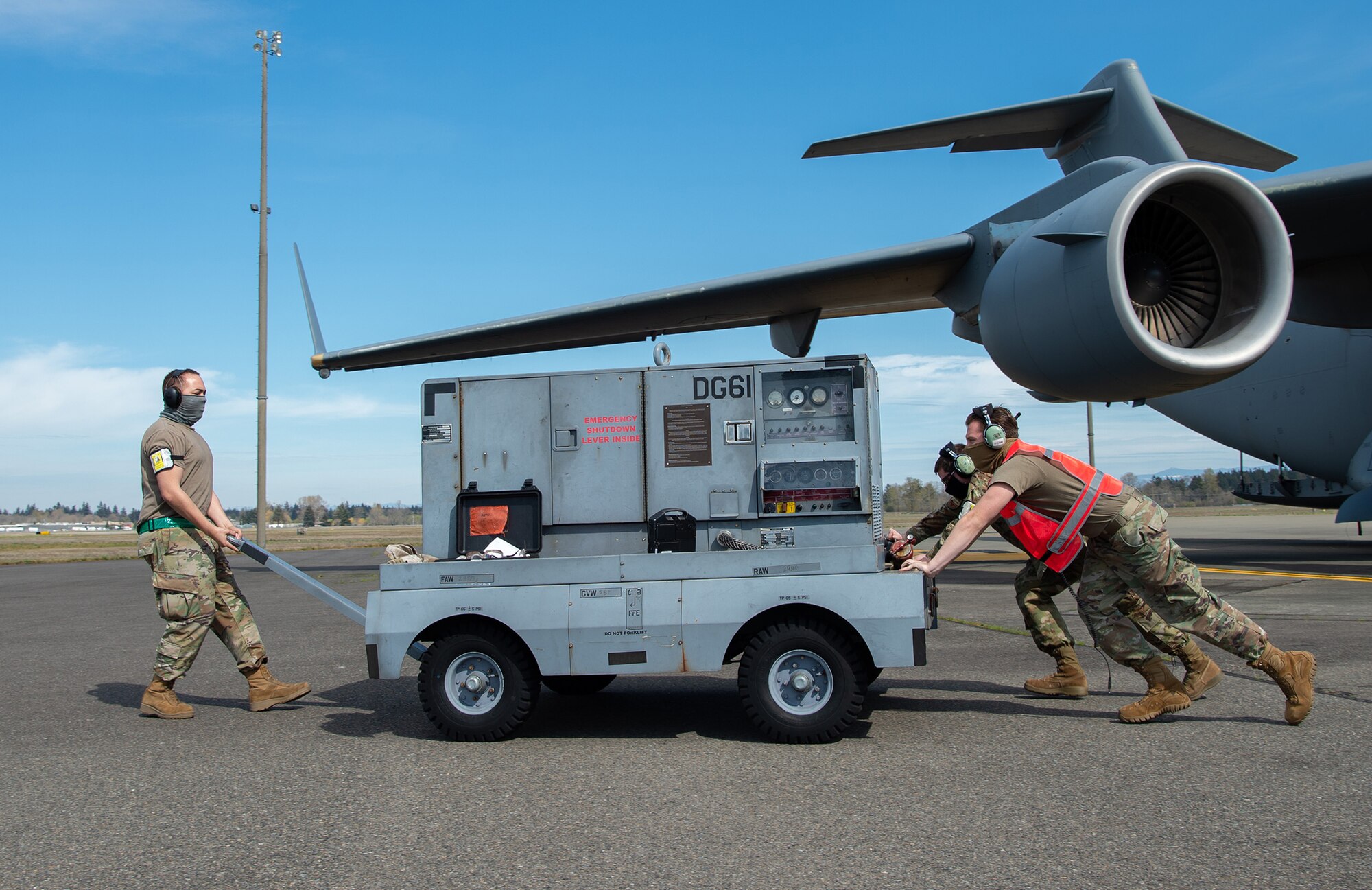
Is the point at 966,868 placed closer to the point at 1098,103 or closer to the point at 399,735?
the point at 399,735

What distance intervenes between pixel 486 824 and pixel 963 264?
6.61 meters

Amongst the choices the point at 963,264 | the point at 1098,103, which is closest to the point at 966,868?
the point at 963,264

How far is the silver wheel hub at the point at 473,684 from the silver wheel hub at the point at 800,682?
146cm

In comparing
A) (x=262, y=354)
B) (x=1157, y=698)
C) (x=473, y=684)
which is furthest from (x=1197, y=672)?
(x=262, y=354)

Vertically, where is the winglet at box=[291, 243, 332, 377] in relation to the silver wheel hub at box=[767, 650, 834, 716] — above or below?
above

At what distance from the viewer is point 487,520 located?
6.03 m

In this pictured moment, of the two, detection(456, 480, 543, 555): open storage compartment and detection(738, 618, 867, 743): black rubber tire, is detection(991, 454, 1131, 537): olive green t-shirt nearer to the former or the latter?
detection(738, 618, 867, 743): black rubber tire

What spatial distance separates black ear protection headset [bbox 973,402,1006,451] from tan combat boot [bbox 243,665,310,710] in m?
4.54

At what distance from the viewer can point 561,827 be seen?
377 centimetres

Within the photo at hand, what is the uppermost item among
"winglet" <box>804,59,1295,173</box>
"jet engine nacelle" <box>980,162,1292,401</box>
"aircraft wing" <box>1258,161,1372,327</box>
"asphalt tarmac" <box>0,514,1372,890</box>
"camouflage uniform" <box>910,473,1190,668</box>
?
"winglet" <box>804,59,1295,173</box>

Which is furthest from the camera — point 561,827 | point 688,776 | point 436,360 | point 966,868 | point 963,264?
point 436,360

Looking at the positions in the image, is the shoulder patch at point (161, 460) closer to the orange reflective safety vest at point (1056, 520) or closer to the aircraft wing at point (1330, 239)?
the orange reflective safety vest at point (1056, 520)

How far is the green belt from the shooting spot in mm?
6082

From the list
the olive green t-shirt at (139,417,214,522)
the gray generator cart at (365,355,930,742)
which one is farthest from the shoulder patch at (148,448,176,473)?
the gray generator cart at (365,355,930,742)
